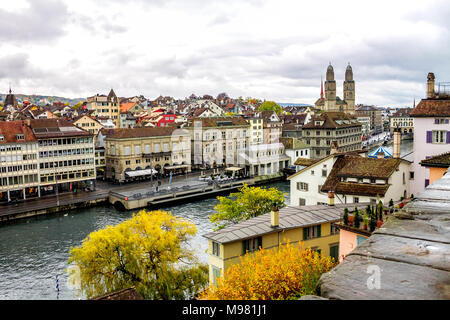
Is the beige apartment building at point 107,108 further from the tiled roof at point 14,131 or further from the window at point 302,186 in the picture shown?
the window at point 302,186

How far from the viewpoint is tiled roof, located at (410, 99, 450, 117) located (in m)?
26.8

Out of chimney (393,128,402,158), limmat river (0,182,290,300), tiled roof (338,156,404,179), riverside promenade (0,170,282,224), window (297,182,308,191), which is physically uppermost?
chimney (393,128,402,158)

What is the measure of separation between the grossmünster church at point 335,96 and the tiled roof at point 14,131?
11739 centimetres

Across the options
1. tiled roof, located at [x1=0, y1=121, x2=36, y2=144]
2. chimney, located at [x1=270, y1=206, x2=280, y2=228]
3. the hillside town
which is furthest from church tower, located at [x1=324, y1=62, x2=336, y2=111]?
chimney, located at [x1=270, y1=206, x2=280, y2=228]

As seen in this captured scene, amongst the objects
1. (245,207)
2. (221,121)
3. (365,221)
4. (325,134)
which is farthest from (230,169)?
(365,221)

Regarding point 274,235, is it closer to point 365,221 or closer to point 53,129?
point 365,221

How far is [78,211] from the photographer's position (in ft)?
151

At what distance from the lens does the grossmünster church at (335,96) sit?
151 m

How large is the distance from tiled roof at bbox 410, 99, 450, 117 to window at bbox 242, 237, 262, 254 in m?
14.0

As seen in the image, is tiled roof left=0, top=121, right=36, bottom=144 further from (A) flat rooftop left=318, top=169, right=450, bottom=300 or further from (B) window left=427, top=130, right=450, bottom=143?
(A) flat rooftop left=318, top=169, right=450, bottom=300

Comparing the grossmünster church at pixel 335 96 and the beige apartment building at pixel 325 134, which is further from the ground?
the grossmünster church at pixel 335 96

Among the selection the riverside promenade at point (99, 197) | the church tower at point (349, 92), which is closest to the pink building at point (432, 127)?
the riverside promenade at point (99, 197)

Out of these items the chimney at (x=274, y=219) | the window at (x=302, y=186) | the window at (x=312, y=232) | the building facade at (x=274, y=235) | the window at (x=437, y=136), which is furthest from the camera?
the window at (x=302, y=186)
